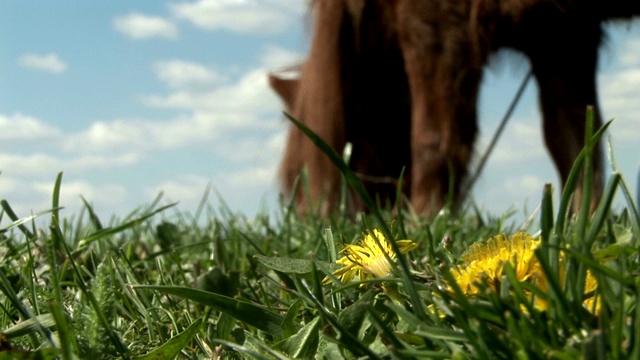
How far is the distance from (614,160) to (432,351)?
0.18m

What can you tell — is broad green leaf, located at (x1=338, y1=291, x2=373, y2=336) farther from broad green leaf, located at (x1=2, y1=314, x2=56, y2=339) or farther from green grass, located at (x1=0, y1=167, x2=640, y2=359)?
broad green leaf, located at (x1=2, y1=314, x2=56, y2=339)

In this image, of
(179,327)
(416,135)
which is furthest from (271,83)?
(179,327)

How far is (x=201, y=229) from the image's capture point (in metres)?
1.48

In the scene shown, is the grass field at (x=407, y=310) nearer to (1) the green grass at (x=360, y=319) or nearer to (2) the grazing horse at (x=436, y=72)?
(1) the green grass at (x=360, y=319)

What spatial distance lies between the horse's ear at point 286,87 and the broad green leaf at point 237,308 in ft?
8.80

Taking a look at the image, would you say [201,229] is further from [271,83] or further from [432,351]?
[271,83]

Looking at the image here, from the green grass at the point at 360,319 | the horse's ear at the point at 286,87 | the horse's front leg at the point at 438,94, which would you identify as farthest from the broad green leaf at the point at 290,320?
the horse's ear at the point at 286,87

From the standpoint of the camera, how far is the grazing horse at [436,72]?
2178 mm

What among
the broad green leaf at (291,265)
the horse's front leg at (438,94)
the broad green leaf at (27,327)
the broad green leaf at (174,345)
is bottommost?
the broad green leaf at (174,345)

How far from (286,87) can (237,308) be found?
2.75 meters

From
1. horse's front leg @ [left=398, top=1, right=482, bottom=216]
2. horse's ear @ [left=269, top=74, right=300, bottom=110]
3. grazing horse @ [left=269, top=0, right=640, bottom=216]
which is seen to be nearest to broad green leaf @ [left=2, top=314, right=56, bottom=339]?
grazing horse @ [left=269, top=0, right=640, bottom=216]

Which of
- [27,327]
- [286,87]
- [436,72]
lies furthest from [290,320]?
[286,87]

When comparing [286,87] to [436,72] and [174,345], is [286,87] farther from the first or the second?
[174,345]

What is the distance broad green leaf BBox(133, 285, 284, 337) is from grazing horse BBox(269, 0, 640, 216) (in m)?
1.42
